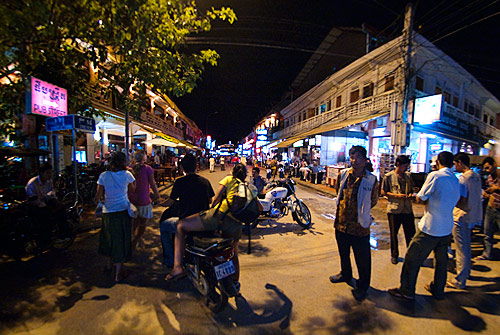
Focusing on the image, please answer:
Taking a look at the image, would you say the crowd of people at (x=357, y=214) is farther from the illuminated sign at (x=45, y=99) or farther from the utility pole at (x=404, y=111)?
the utility pole at (x=404, y=111)

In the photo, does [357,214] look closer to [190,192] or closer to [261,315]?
[261,315]

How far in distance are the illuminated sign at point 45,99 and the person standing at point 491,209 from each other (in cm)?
993

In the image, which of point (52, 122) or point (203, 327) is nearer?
point (203, 327)

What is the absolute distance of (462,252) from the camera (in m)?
3.51

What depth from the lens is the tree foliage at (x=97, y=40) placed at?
4113 millimetres

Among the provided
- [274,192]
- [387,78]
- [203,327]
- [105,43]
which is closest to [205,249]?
[203,327]

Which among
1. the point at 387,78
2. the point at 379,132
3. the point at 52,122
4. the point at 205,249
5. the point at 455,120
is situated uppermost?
the point at 387,78

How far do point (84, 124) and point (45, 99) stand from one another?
3.16 ft

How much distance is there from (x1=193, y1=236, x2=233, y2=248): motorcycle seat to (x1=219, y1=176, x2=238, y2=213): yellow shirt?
38 cm

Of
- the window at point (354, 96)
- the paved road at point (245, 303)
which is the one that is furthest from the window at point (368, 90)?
the paved road at point (245, 303)

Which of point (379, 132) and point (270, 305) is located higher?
point (379, 132)

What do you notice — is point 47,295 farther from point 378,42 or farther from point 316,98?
point 316,98

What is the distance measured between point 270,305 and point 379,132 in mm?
15412

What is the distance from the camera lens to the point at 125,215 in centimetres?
365
